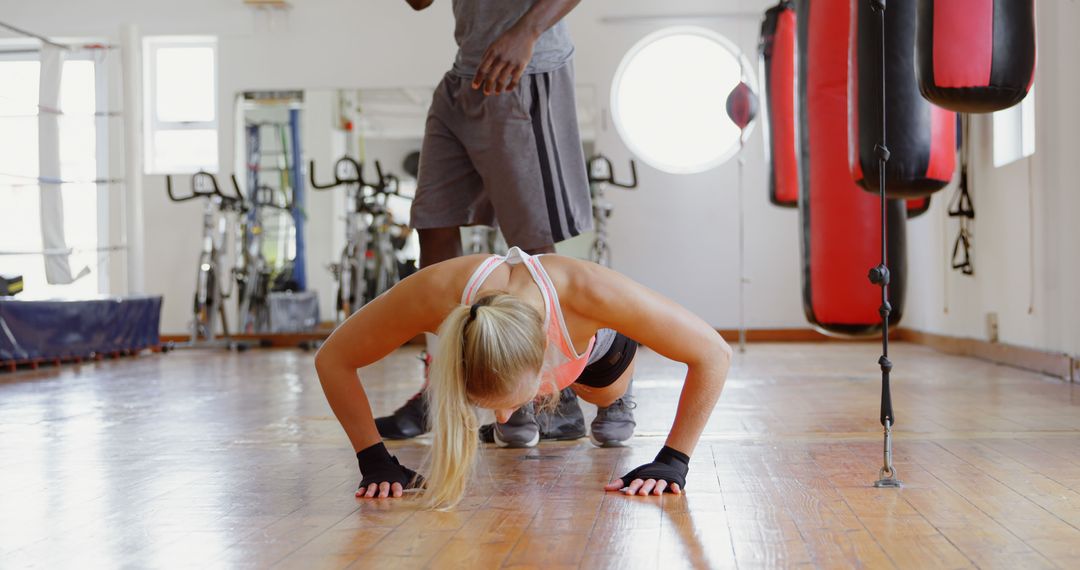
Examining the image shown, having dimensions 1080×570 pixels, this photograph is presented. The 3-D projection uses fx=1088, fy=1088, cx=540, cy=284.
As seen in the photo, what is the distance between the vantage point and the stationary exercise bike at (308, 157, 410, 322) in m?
6.77

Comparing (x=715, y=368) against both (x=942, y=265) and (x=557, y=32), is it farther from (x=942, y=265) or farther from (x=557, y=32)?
(x=942, y=265)

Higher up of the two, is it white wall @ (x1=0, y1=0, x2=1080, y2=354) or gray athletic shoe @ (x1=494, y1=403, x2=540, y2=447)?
white wall @ (x1=0, y1=0, x2=1080, y2=354)

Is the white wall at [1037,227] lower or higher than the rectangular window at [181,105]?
lower

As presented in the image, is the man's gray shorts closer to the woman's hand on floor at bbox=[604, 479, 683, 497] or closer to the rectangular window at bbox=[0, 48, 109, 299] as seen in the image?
the woman's hand on floor at bbox=[604, 479, 683, 497]

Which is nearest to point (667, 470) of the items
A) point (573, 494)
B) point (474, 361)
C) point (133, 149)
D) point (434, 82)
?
point (573, 494)

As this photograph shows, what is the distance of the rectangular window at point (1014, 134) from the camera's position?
4676 mm

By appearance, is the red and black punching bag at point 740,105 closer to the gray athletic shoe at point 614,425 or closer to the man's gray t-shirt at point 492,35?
the man's gray t-shirt at point 492,35

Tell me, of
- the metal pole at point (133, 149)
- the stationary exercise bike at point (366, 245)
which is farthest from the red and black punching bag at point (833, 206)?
the metal pole at point (133, 149)

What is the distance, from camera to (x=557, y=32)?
2615 millimetres

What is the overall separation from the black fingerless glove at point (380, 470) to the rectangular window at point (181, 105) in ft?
20.6

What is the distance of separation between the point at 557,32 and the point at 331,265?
4.90m

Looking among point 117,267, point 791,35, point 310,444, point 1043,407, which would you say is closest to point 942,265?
point 791,35

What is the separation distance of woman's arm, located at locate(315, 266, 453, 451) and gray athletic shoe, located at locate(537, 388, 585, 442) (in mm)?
758

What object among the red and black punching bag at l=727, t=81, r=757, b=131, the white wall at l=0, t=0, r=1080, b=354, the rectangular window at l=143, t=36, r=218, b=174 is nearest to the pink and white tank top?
the red and black punching bag at l=727, t=81, r=757, b=131
